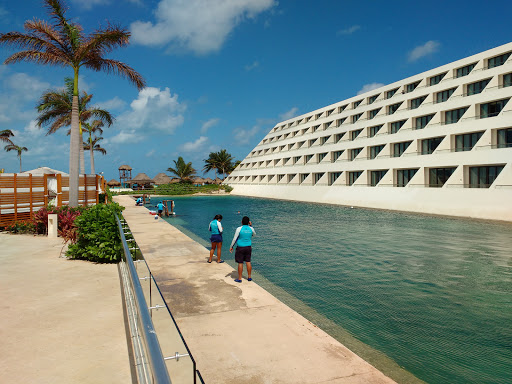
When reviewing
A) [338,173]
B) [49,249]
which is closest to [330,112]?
[338,173]

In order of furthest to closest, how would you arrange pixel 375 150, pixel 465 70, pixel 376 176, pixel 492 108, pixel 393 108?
1. pixel 393 108
2. pixel 375 150
3. pixel 376 176
4. pixel 465 70
5. pixel 492 108

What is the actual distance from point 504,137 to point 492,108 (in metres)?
4.35

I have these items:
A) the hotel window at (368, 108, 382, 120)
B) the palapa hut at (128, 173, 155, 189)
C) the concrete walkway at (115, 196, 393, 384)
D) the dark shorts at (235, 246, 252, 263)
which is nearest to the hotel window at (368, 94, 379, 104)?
the hotel window at (368, 108, 382, 120)

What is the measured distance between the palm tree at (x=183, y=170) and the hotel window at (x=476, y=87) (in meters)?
61.1

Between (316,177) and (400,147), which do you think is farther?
(316,177)

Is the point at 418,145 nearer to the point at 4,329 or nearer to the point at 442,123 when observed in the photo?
the point at 442,123

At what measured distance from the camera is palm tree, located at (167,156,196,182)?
79312mm

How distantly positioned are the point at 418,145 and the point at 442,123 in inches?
122

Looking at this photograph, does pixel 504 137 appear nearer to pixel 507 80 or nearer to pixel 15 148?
pixel 507 80

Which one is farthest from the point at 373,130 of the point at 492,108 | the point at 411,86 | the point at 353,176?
the point at 492,108

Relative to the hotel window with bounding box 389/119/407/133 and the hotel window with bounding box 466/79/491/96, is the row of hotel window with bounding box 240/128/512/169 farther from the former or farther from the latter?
the hotel window with bounding box 466/79/491/96

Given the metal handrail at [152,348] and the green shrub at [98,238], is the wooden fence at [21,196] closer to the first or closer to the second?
the green shrub at [98,238]

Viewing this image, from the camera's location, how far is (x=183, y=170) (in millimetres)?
79375

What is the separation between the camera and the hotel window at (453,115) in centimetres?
3244
